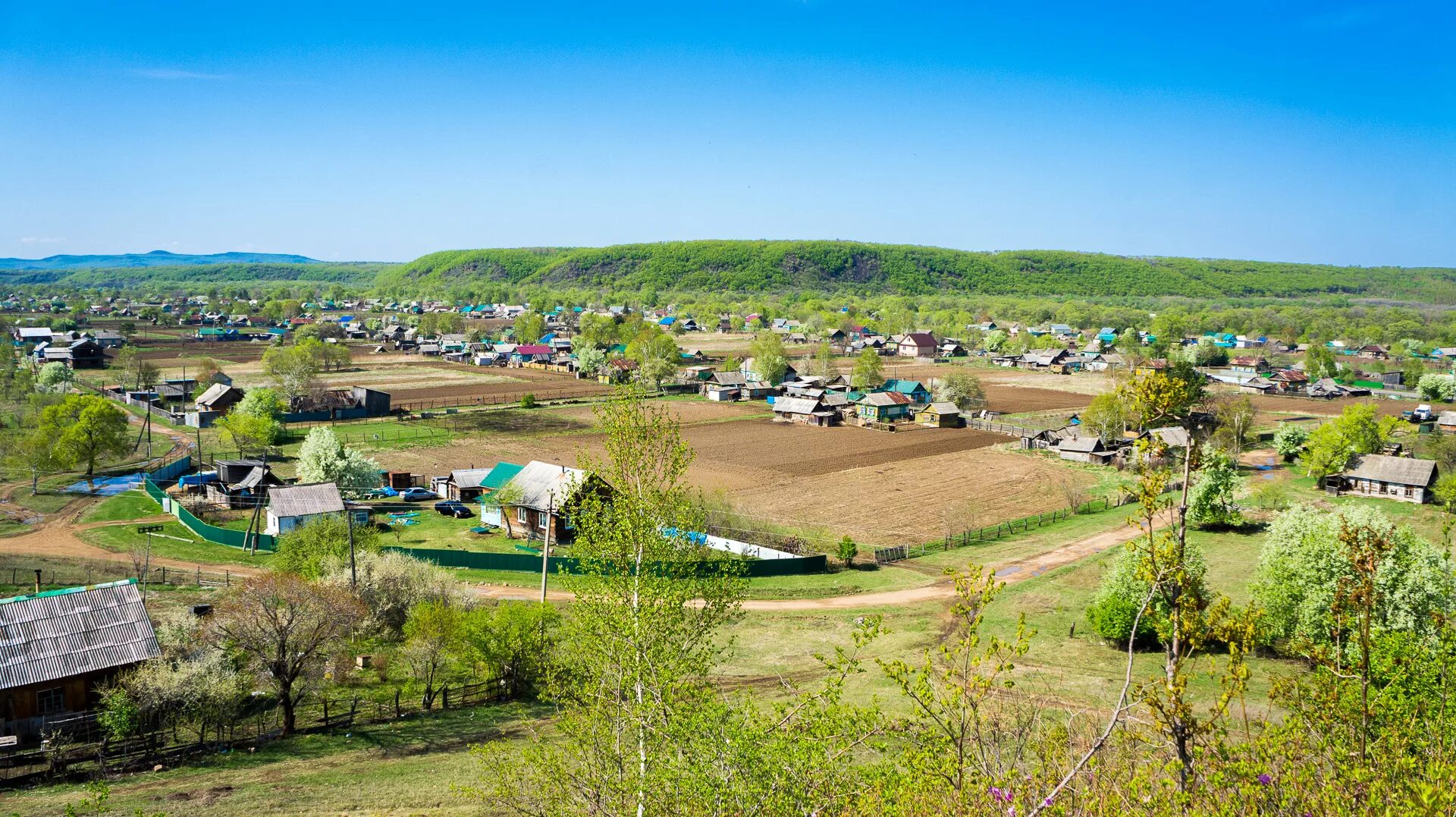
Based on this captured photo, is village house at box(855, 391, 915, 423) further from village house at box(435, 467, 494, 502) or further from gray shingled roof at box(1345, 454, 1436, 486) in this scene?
village house at box(435, 467, 494, 502)

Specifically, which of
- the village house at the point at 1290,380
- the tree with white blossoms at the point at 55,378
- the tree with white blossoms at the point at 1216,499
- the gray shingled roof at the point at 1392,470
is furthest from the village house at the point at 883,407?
the tree with white blossoms at the point at 55,378

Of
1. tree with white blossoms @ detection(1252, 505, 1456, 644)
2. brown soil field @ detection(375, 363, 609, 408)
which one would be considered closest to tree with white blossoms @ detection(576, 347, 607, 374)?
brown soil field @ detection(375, 363, 609, 408)

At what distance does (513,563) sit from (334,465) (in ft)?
44.7

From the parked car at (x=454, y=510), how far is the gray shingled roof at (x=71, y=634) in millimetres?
20576

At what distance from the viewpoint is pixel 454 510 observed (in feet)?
147

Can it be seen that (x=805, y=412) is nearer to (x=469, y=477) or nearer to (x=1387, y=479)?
(x=469, y=477)

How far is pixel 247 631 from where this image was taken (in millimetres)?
22531

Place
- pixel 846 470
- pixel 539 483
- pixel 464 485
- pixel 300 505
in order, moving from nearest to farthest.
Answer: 1. pixel 300 505
2. pixel 539 483
3. pixel 464 485
4. pixel 846 470

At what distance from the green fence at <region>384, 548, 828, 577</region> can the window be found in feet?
46.6

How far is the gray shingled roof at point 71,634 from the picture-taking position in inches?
867

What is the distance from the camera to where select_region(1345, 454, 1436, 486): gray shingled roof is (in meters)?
48.2

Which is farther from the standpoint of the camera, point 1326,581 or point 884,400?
point 884,400

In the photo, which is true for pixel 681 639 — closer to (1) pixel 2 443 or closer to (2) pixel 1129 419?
(1) pixel 2 443

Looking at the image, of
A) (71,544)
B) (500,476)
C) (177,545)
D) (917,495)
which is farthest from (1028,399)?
(71,544)
